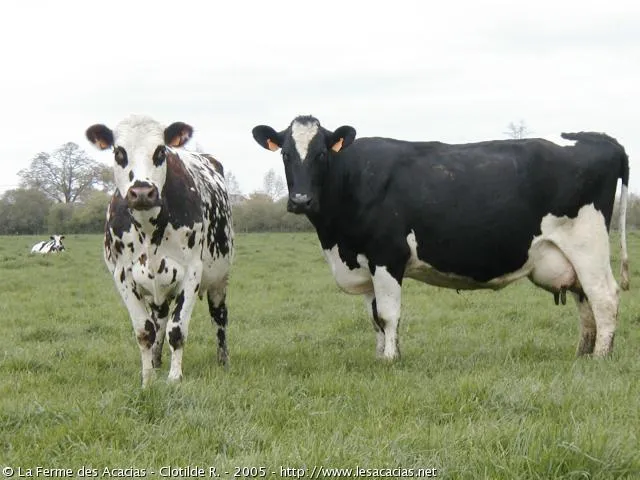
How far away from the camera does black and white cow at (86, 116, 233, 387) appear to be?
593 cm

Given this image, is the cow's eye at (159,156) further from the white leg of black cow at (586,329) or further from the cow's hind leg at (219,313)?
the white leg of black cow at (586,329)

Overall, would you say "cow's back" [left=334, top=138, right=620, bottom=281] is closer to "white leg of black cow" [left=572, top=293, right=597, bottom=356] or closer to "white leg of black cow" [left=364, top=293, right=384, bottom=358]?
"white leg of black cow" [left=364, top=293, right=384, bottom=358]

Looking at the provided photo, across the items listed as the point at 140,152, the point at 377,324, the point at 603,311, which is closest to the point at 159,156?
the point at 140,152

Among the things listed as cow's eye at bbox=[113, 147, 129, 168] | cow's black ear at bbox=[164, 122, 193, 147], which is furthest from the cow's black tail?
cow's eye at bbox=[113, 147, 129, 168]

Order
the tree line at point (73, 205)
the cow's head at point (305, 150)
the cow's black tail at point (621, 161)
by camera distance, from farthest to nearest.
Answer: the tree line at point (73, 205)
the cow's black tail at point (621, 161)
the cow's head at point (305, 150)

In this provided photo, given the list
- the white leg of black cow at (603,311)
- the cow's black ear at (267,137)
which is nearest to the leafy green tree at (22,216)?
the cow's black ear at (267,137)

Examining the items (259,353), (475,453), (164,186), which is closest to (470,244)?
(259,353)

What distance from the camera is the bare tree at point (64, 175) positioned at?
65.8 metres

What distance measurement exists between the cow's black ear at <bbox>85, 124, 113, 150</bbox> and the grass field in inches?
81.2

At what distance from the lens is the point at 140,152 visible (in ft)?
19.4

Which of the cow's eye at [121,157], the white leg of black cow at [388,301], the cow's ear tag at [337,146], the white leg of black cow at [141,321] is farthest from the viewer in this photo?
the cow's ear tag at [337,146]

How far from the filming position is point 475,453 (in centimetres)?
363

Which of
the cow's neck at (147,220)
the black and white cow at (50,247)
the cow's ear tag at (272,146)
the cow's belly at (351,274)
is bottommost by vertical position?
the black and white cow at (50,247)

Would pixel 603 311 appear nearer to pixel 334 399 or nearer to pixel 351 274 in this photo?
pixel 351 274
